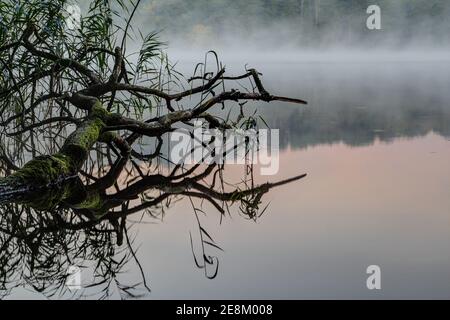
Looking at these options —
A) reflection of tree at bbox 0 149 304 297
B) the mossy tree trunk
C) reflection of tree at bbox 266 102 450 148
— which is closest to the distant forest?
reflection of tree at bbox 266 102 450 148

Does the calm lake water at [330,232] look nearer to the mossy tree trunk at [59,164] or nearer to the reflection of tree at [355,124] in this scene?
the reflection of tree at [355,124]

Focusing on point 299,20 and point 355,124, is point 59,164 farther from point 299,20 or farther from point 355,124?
point 299,20

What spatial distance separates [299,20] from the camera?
22484mm

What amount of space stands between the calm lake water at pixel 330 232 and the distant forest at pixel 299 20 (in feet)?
52.4

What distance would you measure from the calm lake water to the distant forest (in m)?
16.0

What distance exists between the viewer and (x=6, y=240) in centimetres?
280

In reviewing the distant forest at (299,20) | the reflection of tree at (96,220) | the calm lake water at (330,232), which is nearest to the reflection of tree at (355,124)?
the calm lake water at (330,232)

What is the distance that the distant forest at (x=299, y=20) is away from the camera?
2127 cm

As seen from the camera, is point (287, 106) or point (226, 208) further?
point (287, 106)

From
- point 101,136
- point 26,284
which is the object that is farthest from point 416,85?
point 26,284

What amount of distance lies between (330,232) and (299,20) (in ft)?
66.2

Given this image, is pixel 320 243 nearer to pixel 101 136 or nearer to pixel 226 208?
pixel 226 208
